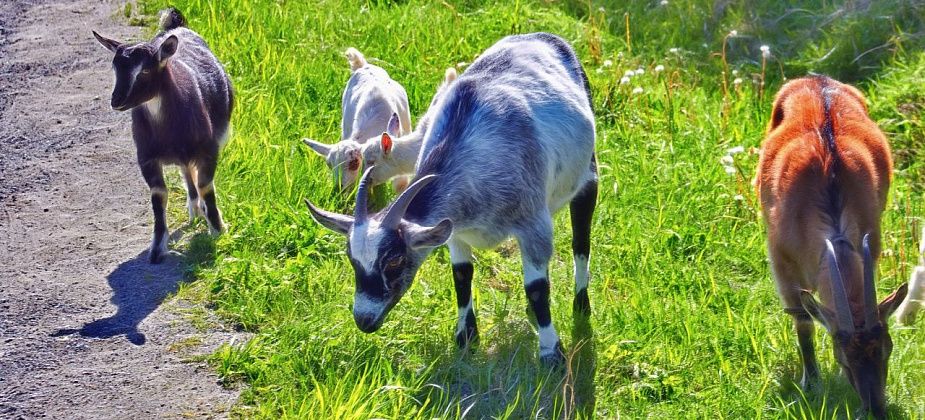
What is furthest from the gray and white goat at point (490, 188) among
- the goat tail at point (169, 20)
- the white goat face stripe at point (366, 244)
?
the goat tail at point (169, 20)

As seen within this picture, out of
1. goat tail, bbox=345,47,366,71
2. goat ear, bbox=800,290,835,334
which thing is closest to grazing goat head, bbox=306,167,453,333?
goat ear, bbox=800,290,835,334

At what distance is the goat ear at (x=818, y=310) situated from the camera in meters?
5.04

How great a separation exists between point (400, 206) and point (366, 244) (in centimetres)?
23

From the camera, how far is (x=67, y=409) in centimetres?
538

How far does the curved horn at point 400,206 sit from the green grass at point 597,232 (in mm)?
Result: 797

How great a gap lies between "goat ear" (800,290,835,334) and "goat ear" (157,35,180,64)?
387cm

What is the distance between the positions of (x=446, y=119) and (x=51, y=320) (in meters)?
2.43

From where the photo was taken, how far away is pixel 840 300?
490cm

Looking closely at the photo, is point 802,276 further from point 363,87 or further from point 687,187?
point 363,87

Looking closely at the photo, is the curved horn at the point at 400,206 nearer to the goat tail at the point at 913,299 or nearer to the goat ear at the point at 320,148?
the goat ear at the point at 320,148

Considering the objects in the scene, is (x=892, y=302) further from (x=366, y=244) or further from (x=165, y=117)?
(x=165, y=117)

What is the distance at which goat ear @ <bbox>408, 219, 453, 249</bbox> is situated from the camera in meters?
5.08

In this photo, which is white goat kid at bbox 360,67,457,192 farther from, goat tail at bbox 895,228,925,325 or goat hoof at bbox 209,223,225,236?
goat tail at bbox 895,228,925,325

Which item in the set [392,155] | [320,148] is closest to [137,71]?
[320,148]
